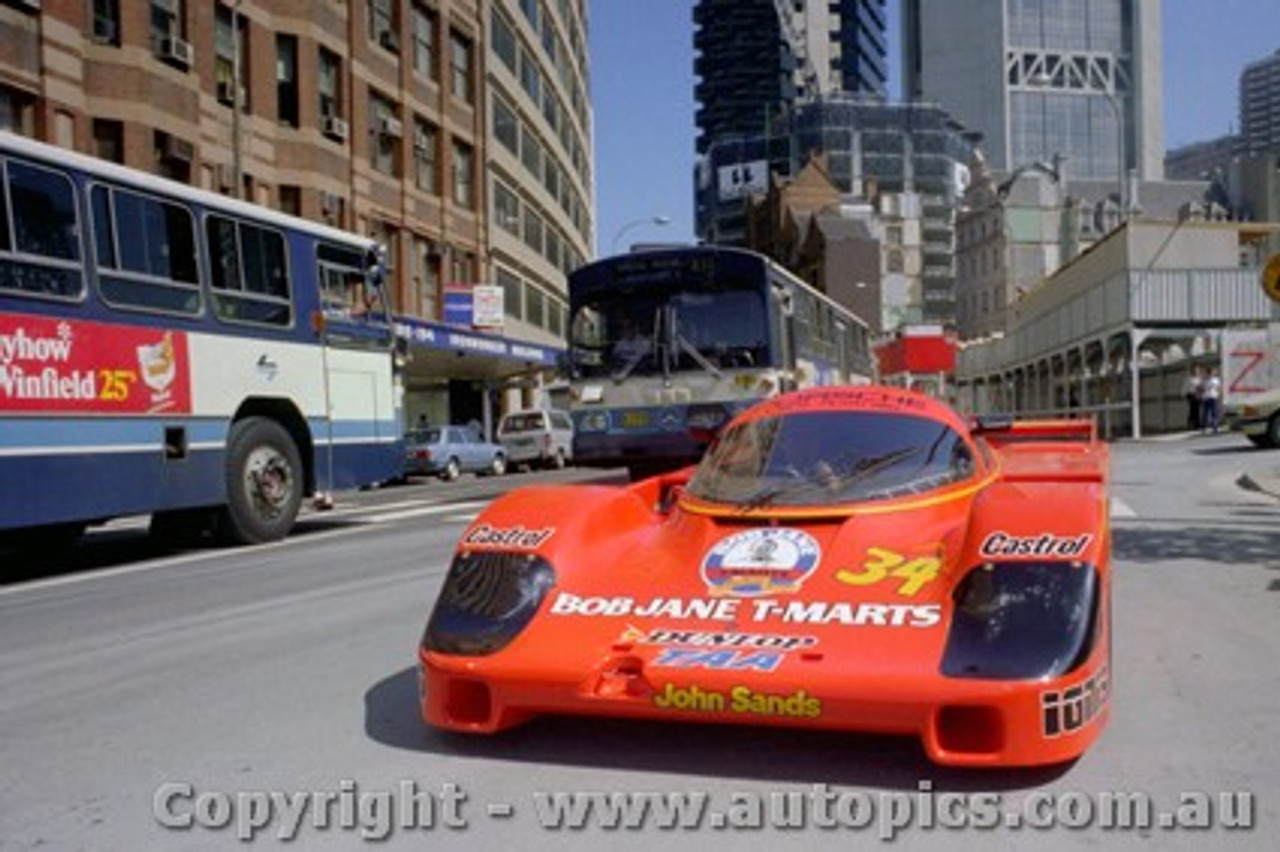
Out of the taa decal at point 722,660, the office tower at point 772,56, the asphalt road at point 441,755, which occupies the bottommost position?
the asphalt road at point 441,755

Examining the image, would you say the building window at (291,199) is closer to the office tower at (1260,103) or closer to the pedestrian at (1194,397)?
the pedestrian at (1194,397)

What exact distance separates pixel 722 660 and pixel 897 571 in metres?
0.89

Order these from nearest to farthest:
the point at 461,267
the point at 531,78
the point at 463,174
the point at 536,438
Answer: the point at 536,438 < the point at 461,267 < the point at 463,174 < the point at 531,78

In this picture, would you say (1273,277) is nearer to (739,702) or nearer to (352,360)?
(352,360)

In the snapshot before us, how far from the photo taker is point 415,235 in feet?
129

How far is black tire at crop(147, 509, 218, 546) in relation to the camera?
11852 mm

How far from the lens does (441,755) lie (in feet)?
13.8

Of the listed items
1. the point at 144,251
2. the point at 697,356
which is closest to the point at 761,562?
the point at 144,251

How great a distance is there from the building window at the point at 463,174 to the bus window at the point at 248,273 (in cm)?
3171

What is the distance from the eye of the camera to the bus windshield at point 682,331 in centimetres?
1574

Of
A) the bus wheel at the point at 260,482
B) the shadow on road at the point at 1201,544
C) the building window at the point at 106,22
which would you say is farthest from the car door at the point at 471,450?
the shadow on road at the point at 1201,544

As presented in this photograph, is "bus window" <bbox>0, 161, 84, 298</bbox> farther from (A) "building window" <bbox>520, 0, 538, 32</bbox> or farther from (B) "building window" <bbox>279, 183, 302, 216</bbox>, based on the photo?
(A) "building window" <bbox>520, 0, 538, 32</bbox>

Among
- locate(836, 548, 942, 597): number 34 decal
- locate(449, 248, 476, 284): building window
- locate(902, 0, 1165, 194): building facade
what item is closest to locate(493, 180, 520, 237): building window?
locate(449, 248, 476, 284): building window

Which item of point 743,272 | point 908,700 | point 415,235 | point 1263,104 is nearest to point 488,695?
point 908,700
